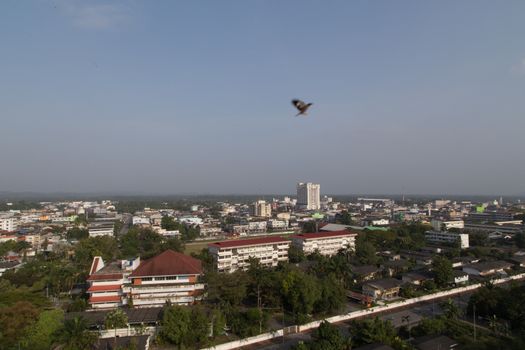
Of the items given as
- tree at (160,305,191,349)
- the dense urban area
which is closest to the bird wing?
the dense urban area

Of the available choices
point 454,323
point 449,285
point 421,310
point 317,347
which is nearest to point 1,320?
point 317,347

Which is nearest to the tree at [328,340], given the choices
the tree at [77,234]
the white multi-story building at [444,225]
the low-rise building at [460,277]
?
the low-rise building at [460,277]

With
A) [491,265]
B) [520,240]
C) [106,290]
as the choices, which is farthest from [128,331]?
[520,240]

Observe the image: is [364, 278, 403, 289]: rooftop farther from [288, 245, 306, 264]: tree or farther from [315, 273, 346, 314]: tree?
[288, 245, 306, 264]: tree

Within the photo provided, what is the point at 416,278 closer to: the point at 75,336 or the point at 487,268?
the point at 487,268

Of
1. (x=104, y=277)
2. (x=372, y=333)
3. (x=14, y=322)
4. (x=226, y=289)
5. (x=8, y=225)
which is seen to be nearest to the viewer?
(x=372, y=333)
